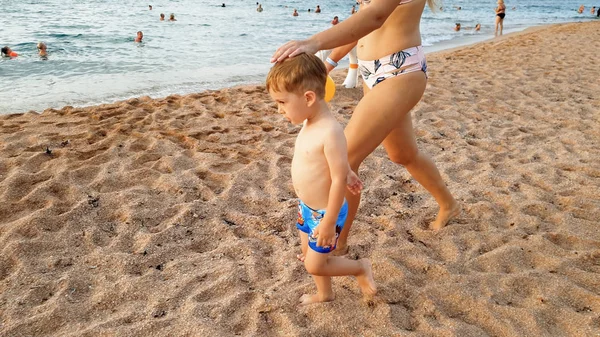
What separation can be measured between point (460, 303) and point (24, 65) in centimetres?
912

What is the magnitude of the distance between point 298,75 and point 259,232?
5.05 ft

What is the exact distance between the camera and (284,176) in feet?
13.0

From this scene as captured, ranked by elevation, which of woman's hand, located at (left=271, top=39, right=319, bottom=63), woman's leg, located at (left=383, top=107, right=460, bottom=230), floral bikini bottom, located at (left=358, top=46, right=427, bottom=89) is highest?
woman's hand, located at (left=271, top=39, right=319, bottom=63)

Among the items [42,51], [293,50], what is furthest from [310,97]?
[42,51]

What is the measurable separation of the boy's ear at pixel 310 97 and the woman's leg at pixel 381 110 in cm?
55

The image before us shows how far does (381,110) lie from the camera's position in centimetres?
232

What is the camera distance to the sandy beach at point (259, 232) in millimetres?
2262

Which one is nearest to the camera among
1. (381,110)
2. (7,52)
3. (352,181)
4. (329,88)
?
(352,181)

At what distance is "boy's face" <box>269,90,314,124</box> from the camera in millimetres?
1866

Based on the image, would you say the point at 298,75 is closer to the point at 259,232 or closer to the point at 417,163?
the point at 417,163

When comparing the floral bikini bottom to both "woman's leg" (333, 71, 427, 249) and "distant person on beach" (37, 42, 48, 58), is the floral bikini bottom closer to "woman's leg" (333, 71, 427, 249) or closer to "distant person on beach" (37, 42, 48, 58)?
"woman's leg" (333, 71, 427, 249)

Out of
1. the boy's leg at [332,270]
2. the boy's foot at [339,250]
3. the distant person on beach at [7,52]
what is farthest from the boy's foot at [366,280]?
the distant person on beach at [7,52]

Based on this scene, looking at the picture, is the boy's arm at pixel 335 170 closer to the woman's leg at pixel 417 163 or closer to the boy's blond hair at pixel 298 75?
the boy's blond hair at pixel 298 75

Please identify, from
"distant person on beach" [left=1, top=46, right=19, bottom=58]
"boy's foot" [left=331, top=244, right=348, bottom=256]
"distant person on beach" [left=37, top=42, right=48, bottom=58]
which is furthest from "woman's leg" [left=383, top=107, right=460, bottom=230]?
"distant person on beach" [left=37, top=42, right=48, bottom=58]
